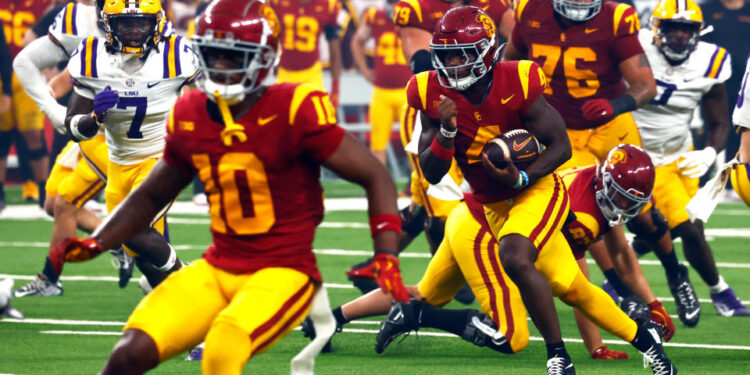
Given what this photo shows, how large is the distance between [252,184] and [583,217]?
2.28 meters

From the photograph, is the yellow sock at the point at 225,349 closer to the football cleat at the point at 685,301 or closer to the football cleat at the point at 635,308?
the football cleat at the point at 635,308

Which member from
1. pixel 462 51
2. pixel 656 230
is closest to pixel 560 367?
pixel 462 51

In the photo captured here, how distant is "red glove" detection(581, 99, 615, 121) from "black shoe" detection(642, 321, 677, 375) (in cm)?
175

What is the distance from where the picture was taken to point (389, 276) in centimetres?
422

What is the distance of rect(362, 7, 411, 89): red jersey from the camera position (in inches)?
533

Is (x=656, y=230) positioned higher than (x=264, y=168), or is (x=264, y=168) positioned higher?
(x=264, y=168)

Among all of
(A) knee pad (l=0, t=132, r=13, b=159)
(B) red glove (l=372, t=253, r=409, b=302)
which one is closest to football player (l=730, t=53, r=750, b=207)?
(B) red glove (l=372, t=253, r=409, b=302)

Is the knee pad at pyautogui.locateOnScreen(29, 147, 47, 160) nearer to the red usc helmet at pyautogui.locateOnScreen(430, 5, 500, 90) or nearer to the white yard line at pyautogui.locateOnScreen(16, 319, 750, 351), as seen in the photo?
the white yard line at pyautogui.locateOnScreen(16, 319, 750, 351)

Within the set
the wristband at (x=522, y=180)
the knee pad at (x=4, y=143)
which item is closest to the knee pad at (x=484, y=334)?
the wristband at (x=522, y=180)

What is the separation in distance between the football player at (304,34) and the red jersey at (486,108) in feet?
26.3

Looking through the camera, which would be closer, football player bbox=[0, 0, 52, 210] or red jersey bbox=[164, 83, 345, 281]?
red jersey bbox=[164, 83, 345, 281]

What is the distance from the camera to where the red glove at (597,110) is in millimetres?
7309

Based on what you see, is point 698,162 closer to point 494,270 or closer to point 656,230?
point 656,230

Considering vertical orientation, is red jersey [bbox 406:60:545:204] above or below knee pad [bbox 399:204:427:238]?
above
